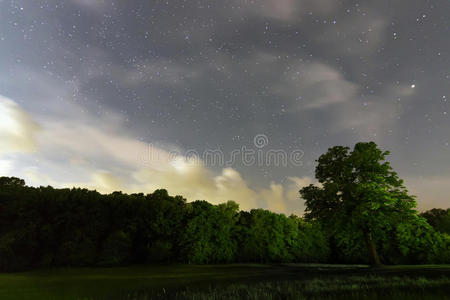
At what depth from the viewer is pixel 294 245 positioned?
75.1 meters

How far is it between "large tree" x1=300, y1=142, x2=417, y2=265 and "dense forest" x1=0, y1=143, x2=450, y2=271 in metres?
0.12

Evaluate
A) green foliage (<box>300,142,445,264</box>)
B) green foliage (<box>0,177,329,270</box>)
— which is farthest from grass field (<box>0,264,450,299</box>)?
Result: green foliage (<box>0,177,329,270</box>)

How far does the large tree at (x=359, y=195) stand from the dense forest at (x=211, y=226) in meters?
0.12

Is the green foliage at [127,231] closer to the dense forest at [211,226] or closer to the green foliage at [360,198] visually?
the dense forest at [211,226]

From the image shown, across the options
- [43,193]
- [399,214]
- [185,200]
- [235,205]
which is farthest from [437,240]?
[43,193]

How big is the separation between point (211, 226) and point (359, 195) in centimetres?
4108

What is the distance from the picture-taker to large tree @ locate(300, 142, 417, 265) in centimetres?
3167

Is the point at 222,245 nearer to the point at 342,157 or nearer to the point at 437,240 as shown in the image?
the point at 342,157

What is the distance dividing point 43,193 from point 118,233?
18.4m

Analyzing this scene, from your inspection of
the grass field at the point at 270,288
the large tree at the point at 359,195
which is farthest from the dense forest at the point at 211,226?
the grass field at the point at 270,288

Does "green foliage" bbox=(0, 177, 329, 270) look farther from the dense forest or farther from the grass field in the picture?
the grass field

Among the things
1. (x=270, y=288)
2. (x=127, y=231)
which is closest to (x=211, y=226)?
(x=127, y=231)

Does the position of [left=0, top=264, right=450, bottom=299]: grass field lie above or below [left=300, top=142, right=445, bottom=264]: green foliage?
below

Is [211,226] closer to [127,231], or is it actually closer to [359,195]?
[127,231]
